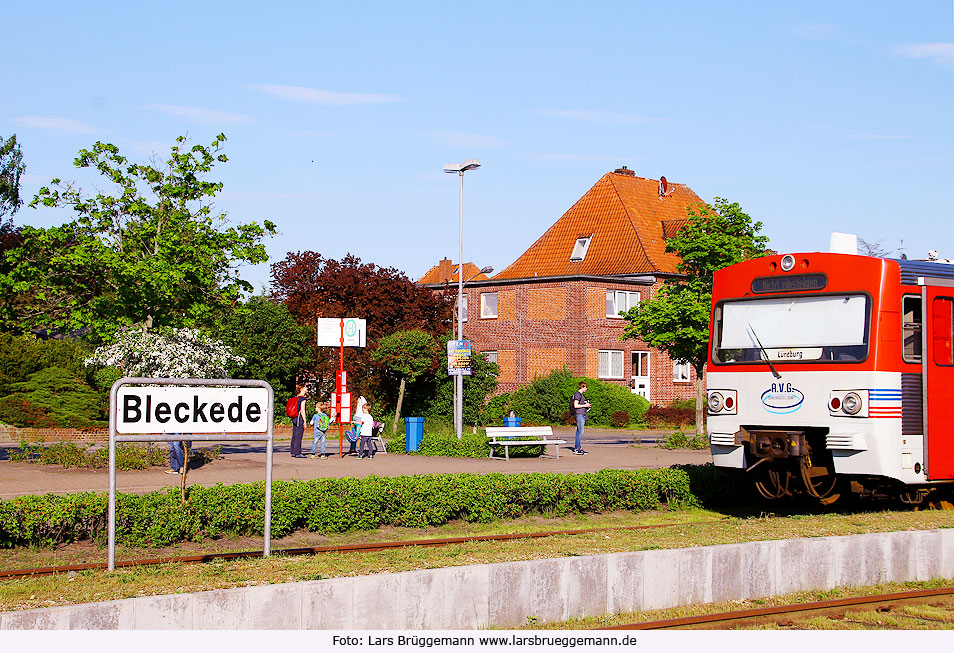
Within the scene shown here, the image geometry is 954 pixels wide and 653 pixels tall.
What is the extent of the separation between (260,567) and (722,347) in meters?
8.70

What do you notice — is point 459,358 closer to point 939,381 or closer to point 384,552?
point 939,381

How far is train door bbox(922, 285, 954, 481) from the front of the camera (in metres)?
14.2

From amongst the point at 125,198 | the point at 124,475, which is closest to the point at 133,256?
the point at 125,198

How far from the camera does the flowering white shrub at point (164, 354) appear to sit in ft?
84.6

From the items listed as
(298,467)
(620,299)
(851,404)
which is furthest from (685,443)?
(620,299)

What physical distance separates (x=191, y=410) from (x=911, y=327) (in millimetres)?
9474

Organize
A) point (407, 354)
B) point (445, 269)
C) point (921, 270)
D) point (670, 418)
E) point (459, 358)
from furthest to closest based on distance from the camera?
point (445, 269), point (670, 418), point (407, 354), point (459, 358), point (921, 270)

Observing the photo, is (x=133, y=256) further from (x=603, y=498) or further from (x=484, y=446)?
(x=603, y=498)

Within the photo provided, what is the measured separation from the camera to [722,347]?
15820mm

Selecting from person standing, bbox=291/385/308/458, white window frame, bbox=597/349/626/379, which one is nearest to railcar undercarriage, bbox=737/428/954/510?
person standing, bbox=291/385/308/458

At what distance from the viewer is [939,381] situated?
14.4 meters

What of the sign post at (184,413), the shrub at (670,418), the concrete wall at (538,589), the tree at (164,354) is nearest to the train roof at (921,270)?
the concrete wall at (538,589)

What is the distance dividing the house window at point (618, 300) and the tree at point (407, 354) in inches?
609

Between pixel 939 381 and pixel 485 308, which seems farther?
pixel 485 308
